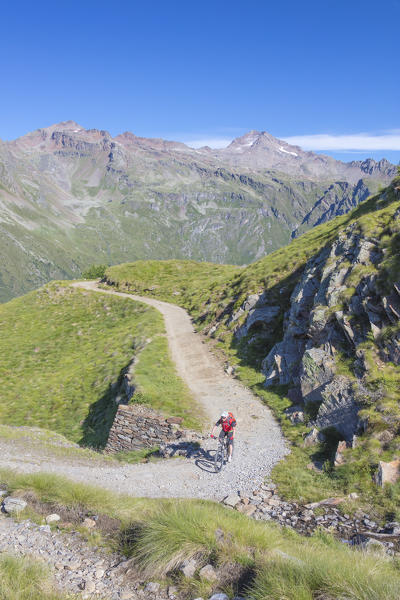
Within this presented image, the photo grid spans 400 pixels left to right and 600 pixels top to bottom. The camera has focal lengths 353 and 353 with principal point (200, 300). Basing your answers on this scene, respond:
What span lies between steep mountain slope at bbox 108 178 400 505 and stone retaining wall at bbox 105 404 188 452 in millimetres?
7312

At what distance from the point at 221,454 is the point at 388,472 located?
296 inches

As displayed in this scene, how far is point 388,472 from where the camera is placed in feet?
46.9

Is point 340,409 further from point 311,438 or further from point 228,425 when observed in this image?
point 228,425

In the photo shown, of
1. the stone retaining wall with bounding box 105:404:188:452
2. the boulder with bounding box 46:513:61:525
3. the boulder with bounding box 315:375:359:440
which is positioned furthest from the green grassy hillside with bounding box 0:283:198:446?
the boulder with bounding box 46:513:61:525

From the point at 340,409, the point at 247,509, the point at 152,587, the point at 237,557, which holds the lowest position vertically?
the point at 247,509

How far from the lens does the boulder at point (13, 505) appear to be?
1011 cm

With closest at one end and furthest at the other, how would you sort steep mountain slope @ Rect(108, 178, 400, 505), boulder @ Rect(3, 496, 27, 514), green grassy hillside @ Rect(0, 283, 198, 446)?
boulder @ Rect(3, 496, 27, 514) → steep mountain slope @ Rect(108, 178, 400, 505) → green grassy hillside @ Rect(0, 283, 198, 446)

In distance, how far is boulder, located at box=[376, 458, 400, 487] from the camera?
14016mm

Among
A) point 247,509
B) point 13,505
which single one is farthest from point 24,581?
point 247,509

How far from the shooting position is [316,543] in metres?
9.87

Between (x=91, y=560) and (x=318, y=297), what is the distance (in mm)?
25573

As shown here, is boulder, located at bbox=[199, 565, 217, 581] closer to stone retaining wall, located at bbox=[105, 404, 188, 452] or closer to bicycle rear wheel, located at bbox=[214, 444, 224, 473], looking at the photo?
bicycle rear wheel, located at bbox=[214, 444, 224, 473]

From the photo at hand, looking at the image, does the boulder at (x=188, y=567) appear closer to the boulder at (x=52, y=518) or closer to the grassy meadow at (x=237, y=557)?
the grassy meadow at (x=237, y=557)

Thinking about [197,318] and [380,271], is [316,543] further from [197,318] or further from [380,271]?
[197,318]
